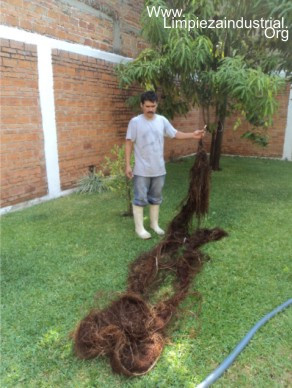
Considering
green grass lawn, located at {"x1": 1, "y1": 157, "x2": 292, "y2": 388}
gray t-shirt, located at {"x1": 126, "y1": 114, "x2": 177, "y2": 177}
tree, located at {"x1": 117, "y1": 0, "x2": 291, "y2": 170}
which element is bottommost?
green grass lawn, located at {"x1": 1, "y1": 157, "x2": 292, "y2": 388}

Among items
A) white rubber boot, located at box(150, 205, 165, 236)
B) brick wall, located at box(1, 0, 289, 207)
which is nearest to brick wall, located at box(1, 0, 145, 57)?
brick wall, located at box(1, 0, 289, 207)

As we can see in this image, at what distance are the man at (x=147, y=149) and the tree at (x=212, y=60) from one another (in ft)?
5.64

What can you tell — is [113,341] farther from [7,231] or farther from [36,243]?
[7,231]

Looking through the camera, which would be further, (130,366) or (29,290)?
(29,290)

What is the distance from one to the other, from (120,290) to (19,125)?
3.06 meters

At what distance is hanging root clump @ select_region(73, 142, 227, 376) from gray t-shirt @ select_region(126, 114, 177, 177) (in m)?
0.44

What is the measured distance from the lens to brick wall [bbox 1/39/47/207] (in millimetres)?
4246

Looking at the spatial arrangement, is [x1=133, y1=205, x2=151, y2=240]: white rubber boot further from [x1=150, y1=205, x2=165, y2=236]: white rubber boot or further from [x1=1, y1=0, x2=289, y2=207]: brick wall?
[x1=1, y1=0, x2=289, y2=207]: brick wall

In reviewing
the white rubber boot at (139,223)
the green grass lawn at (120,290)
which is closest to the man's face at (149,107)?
the white rubber boot at (139,223)

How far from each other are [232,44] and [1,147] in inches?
173

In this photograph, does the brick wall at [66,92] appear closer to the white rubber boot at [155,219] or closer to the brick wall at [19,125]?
the brick wall at [19,125]

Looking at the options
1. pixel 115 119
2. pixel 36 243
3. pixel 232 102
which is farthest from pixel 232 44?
pixel 36 243

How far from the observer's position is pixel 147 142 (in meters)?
3.37

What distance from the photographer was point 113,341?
1.92 meters
